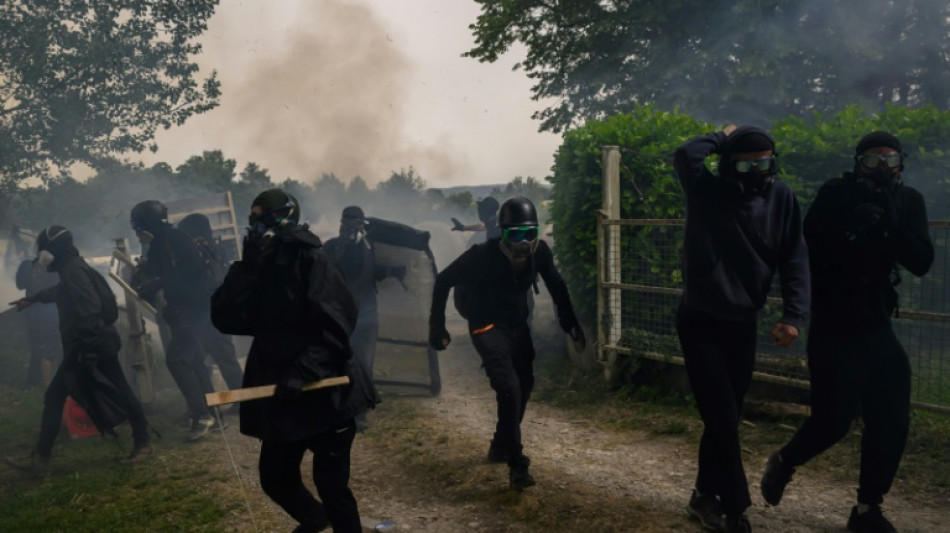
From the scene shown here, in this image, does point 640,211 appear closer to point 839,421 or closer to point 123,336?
point 839,421

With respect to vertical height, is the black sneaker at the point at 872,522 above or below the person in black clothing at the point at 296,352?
below

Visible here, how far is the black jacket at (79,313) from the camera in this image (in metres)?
6.59

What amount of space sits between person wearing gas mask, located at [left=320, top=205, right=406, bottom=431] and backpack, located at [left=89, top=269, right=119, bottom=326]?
6.95 feet

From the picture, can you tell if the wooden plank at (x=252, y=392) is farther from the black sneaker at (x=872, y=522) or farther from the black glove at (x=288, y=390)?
the black sneaker at (x=872, y=522)

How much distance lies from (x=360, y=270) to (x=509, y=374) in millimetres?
3306

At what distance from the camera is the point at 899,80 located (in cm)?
1503

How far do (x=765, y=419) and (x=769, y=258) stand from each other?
2.84m

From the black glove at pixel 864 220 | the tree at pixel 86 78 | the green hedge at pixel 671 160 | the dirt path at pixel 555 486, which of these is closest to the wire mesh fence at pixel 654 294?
the green hedge at pixel 671 160

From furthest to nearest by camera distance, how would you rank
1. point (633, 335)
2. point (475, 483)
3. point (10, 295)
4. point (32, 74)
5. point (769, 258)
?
point (10, 295) → point (32, 74) → point (633, 335) → point (475, 483) → point (769, 258)

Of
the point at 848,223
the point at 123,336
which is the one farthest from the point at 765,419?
the point at 123,336

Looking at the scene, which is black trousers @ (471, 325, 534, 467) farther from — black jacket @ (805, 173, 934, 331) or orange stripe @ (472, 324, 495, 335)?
black jacket @ (805, 173, 934, 331)

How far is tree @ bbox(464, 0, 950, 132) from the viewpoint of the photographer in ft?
48.4

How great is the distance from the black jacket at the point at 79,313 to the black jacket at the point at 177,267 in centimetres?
86

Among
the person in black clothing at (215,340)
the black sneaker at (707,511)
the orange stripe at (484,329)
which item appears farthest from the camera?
the person in black clothing at (215,340)
